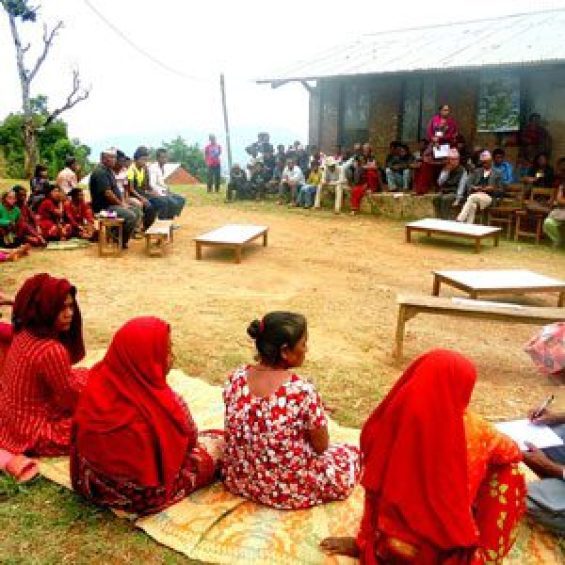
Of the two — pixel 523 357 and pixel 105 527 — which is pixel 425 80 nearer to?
pixel 523 357

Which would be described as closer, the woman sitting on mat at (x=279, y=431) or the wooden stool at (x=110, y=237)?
the woman sitting on mat at (x=279, y=431)

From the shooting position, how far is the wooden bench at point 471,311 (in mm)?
4879

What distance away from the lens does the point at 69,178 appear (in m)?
10.2

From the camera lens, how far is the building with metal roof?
12.4 meters

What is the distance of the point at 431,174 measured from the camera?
13125 millimetres

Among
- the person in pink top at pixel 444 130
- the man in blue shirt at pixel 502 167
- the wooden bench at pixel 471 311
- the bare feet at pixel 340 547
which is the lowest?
the bare feet at pixel 340 547

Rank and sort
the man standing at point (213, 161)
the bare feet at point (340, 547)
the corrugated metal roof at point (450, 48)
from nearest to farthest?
the bare feet at point (340, 547) < the corrugated metal roof at point (450, 48) < the man standing at point (213, 161)

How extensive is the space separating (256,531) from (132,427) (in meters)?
0.75

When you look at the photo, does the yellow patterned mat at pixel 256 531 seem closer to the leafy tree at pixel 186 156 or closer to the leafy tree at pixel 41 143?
the leafy tree at pixel 41 143

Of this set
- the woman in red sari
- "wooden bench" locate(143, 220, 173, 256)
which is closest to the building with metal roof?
"wooden bench" locate(143, 220, 173, 256)

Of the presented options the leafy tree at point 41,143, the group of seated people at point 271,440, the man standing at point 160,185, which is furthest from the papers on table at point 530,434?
the leafy tree at point 41,143

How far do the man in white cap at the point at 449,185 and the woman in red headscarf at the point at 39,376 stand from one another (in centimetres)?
1011

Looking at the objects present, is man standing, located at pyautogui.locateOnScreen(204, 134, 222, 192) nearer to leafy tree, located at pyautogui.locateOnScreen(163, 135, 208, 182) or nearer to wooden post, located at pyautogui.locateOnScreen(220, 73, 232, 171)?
wooden post, located at pyautogui.locateOnScreen(220, 73, 232, 171)

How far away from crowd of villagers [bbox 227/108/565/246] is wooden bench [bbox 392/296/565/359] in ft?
19.1
